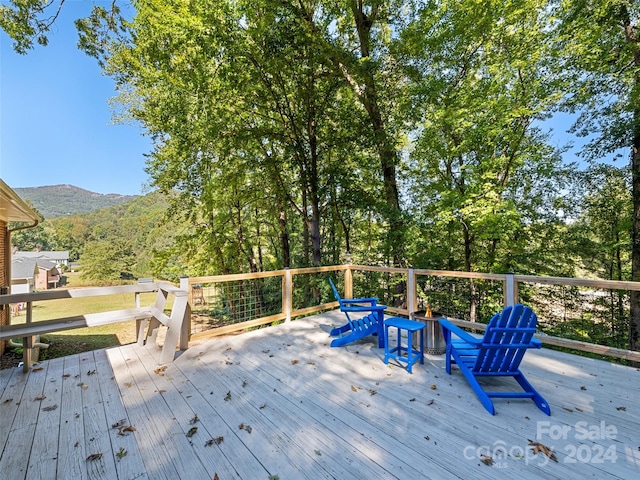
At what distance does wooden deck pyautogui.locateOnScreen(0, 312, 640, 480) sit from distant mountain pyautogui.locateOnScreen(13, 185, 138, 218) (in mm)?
30493

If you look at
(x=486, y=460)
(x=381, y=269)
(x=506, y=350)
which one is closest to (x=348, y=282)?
(x=381, y=269)

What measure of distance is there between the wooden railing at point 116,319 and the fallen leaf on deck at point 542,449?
351 centimetres

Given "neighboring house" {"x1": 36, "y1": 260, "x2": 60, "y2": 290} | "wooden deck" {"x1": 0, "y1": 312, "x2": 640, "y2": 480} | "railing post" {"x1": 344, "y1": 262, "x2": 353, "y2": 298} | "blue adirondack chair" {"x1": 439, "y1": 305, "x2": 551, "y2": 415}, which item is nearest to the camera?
"wooden deck" {"x1": 0, "y1": 312, "x2": 640, "y2": 480}

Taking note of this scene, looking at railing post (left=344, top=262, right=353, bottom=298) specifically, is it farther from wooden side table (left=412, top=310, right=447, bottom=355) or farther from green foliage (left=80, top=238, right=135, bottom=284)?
green foliage (left=80, top=238, right=135, bottom=284)

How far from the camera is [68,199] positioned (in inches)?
1337

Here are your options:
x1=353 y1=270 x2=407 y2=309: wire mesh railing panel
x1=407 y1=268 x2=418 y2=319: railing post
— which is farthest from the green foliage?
x1=407 y1=268 x2=418 y2=319: railing post

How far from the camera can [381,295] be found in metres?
9.05

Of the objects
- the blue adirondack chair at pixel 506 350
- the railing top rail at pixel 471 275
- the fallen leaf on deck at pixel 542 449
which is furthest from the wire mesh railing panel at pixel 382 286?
the fallen leaf on deck at pixel 542 449

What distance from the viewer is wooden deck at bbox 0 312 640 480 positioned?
1.72m

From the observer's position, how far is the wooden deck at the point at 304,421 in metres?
1.72

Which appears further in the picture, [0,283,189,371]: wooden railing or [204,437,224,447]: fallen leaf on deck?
[0,283,189,371]: wooden railing

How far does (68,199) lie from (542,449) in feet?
150

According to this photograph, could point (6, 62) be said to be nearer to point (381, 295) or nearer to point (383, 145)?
point (383, 145)

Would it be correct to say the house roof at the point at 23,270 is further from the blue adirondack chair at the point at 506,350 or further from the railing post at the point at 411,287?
the blue adirondack chair at the point at 506,350
